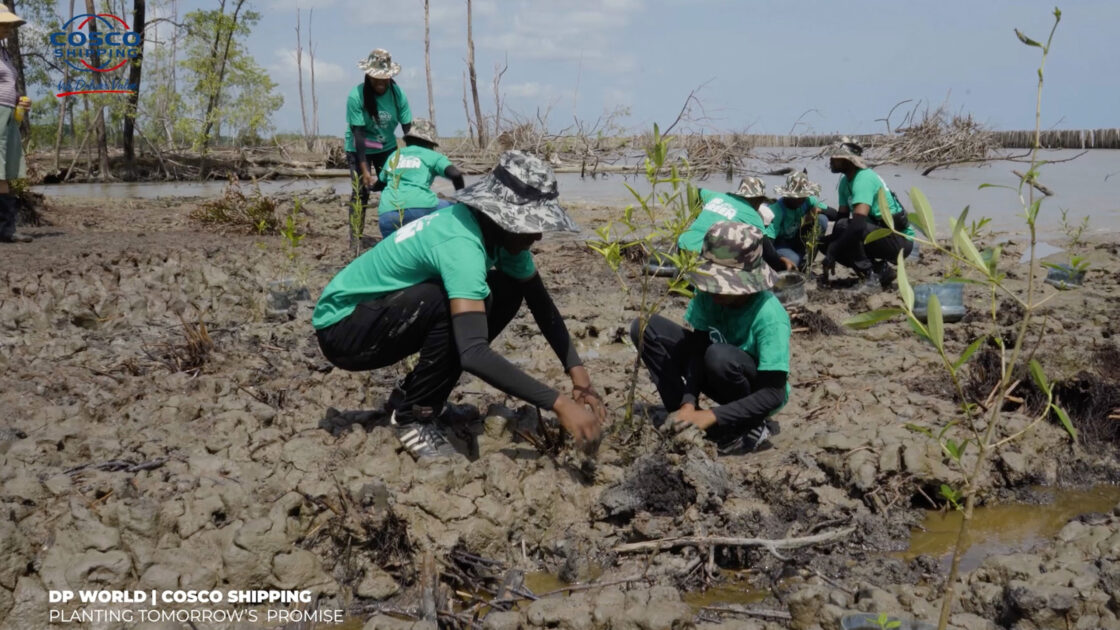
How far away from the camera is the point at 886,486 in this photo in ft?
11.0

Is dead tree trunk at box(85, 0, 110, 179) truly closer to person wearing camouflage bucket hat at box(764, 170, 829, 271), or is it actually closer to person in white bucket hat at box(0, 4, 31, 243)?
person in white bucket hat at box(0, 4, 31, 243)

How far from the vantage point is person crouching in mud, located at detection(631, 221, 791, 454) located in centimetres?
355

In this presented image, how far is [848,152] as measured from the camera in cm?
673

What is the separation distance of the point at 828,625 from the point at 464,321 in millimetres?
1484

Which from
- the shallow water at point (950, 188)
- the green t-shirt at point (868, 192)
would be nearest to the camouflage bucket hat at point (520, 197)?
the green t-shirt at point (868, 192)

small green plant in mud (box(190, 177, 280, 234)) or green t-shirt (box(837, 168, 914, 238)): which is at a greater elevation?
green t-shirt (box(837, 168, 914, 238))

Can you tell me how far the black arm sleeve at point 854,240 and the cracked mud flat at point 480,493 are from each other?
1808 mm

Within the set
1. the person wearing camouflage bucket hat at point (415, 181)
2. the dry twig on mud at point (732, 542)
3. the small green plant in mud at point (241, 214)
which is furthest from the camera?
the small green plant in mud at point (241, 214)

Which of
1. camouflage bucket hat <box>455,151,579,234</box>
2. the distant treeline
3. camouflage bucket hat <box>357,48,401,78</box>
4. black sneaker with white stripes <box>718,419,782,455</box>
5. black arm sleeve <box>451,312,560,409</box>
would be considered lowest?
black sneaker with white stripes <box>718,419,782,455</box>

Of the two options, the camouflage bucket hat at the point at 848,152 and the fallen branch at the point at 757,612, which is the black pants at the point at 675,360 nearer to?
the fallen branch at the point at 757,612

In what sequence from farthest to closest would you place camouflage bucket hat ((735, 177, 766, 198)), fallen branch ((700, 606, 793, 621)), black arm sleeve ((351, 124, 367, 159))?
black arm sleeve ((351, 124, 367, 159)), camouflage bucket hat ((735, 177, 766, 198)), fallen branch ((700, 606, 793, 621))

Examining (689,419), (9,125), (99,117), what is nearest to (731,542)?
(689,419)

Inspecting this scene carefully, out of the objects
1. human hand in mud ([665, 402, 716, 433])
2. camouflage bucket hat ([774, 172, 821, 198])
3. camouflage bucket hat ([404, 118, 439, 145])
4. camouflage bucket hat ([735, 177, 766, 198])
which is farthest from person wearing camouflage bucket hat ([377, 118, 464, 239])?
human hand in mud ([665, 402, 716, 433])

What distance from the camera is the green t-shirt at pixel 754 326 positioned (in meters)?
3.56
